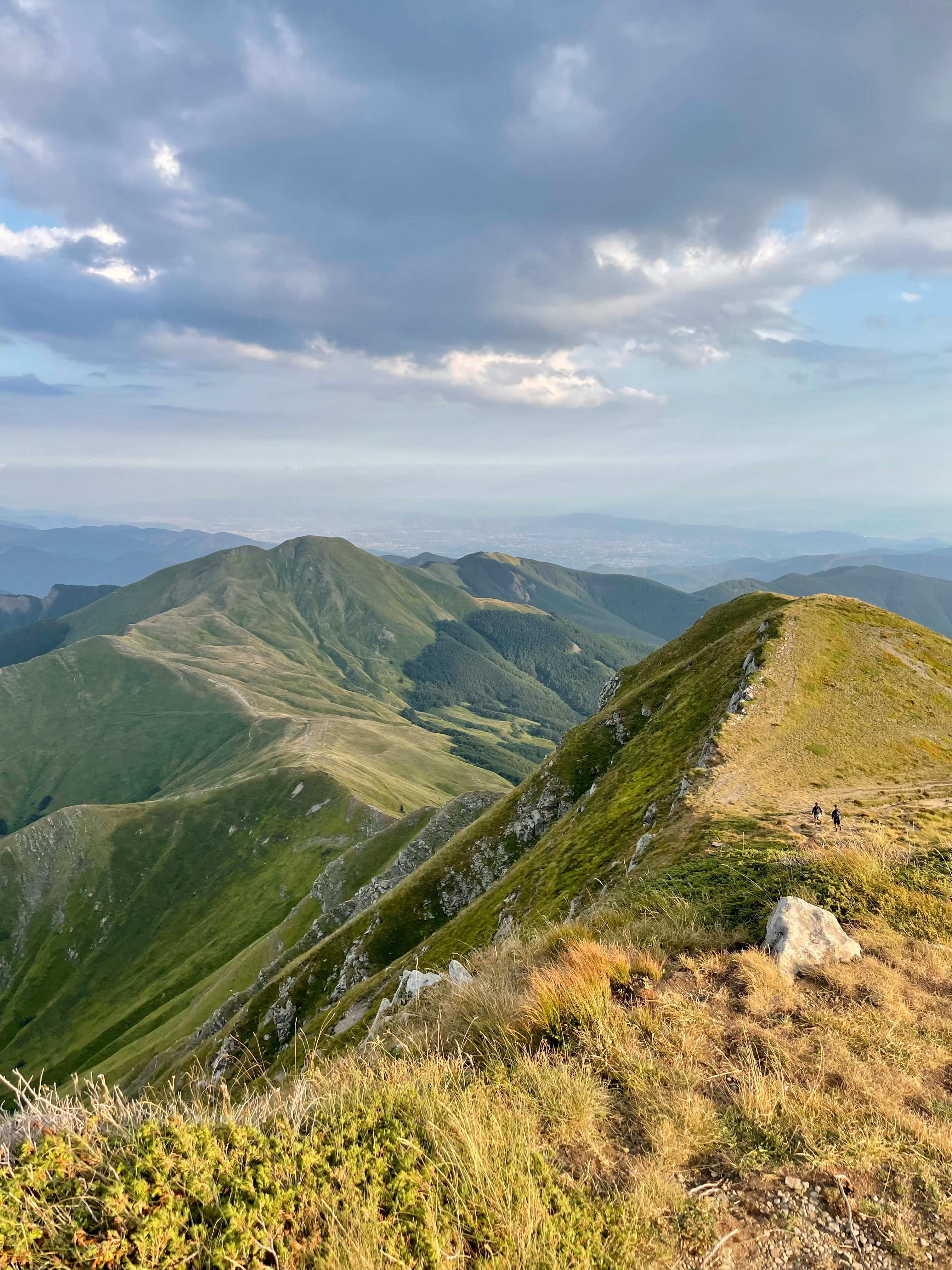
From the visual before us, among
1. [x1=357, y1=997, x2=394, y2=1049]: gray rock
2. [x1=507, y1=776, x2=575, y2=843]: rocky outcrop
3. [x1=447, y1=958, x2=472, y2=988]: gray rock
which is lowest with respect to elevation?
[x1=507, y1=776, x2=575, y2=843]: rocky outcrop

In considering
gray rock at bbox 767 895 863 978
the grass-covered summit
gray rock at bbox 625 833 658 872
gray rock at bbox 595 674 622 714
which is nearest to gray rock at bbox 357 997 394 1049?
the grass-covered summit

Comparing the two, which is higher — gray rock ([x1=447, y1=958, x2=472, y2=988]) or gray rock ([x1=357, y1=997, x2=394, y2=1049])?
gray rock ([x1=447, y1=958, x2=472, y2=988])

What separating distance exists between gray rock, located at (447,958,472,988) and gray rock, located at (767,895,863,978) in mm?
5472

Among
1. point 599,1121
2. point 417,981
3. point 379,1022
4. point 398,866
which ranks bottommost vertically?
point 398,866

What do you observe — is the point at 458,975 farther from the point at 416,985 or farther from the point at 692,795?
the point at 692,795

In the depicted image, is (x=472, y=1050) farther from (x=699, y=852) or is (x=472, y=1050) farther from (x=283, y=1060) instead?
(x=283, y=1060)

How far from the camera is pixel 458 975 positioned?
42.5 ft

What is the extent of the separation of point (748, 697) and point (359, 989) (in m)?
39.4

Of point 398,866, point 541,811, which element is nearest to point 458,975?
point 541,811

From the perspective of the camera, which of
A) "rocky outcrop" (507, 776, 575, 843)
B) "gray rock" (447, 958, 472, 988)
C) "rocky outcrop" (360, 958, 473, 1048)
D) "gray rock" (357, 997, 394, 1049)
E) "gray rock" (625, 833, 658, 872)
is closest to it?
"gray rock" (447, 958, 472, 988)

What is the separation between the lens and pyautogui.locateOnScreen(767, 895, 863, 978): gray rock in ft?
32.6

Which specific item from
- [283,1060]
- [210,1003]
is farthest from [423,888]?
[210,1003]

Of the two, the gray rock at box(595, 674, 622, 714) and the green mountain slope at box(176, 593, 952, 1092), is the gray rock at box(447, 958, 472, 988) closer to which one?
the green mountain slope at box(176, 593, 952, 1092)

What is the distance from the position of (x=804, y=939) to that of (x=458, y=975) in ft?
23.2
